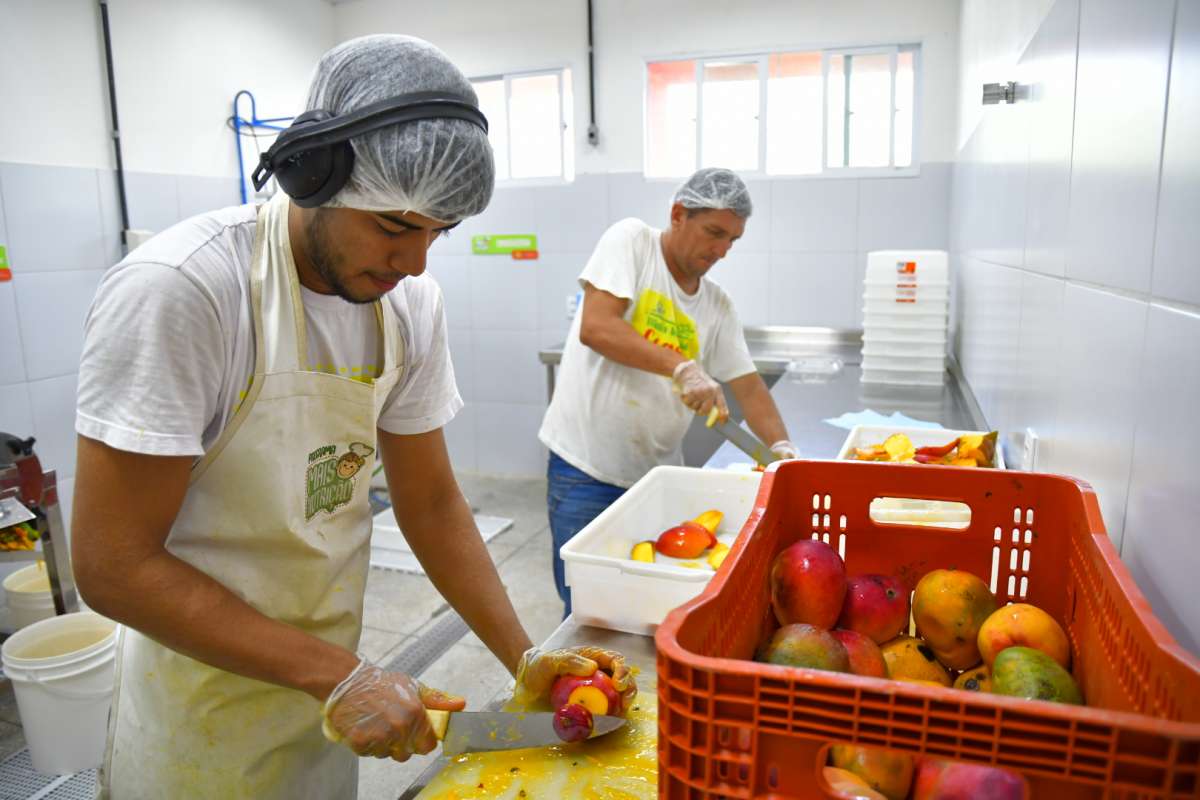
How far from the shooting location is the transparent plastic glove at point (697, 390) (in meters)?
2.10

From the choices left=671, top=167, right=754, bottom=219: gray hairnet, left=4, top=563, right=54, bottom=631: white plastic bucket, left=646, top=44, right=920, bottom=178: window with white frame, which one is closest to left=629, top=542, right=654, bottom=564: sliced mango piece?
left=671, top=167, right=754, bottom=219: gray hairnet

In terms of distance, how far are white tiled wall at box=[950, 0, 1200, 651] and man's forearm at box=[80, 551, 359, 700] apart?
93 centimetres

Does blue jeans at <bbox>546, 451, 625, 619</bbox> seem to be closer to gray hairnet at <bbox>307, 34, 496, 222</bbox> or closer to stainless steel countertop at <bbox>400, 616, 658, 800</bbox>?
stainless steel countertop at <bbox>400, 616, 658, 800</bbox>

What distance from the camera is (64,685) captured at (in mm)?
2270

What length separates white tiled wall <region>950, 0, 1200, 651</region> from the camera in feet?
2.41

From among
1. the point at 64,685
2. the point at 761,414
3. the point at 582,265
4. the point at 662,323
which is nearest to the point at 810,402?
the point at 761,414

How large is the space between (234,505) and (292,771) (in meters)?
0.45

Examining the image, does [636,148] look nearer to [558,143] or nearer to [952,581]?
[558,143]

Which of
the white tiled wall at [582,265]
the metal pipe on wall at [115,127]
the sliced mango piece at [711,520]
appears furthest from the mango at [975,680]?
the metal pipe on wall at [115,127]

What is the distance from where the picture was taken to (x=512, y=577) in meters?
3.88

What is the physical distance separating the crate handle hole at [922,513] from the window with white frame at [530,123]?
3644mm

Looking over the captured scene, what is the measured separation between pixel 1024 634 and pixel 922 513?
19.6 inches

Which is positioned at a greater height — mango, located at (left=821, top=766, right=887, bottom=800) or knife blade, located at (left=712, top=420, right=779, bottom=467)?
mango, located at (left=821, top=766, right=887, bottom=800)

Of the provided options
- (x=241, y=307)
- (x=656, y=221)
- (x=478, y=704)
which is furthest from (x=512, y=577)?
(x=241, y=307)
